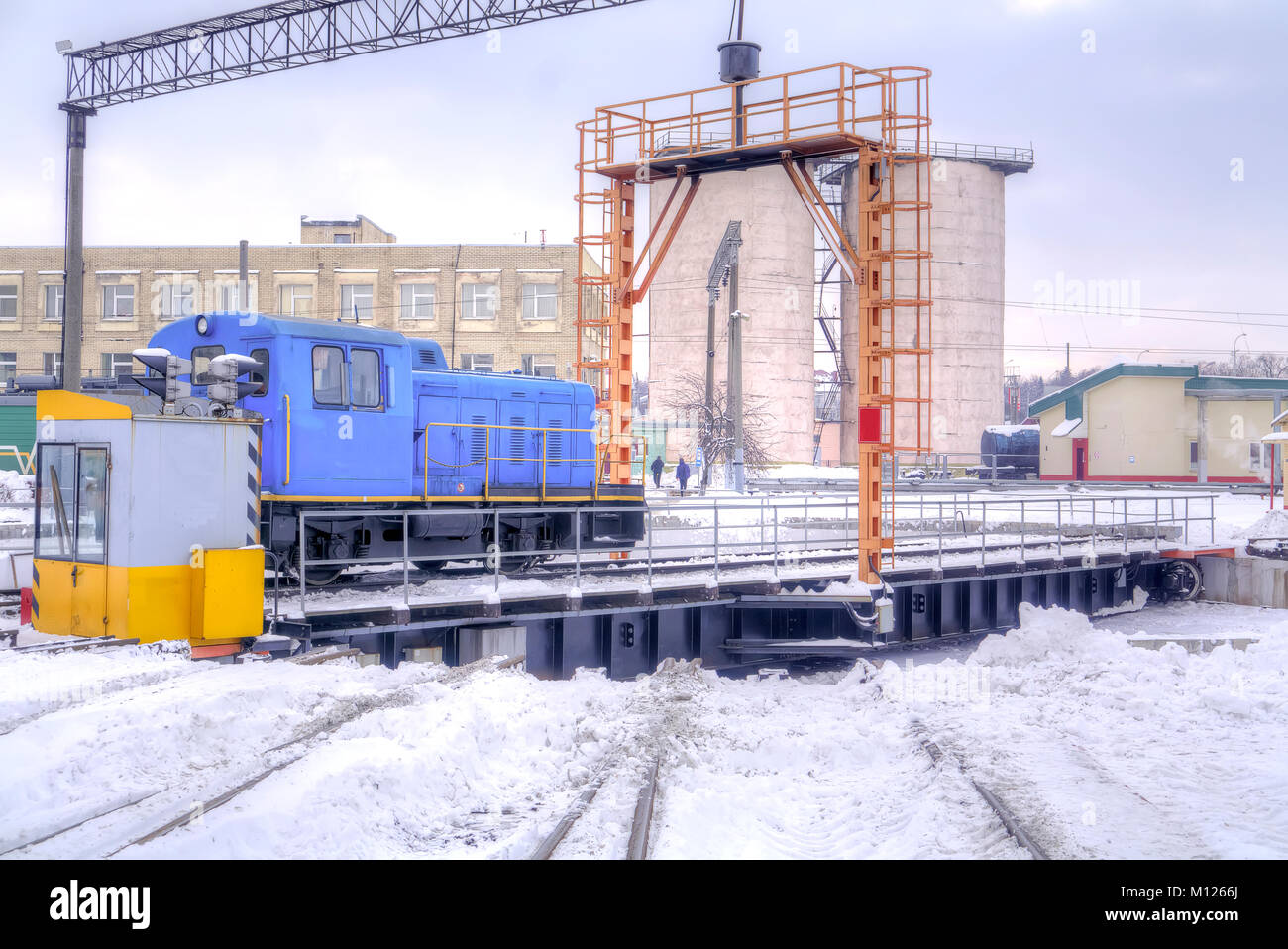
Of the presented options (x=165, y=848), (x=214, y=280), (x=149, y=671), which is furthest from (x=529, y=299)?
(x=165, y=848)

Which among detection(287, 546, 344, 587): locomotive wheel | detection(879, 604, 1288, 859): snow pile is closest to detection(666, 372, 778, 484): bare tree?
detection(879, 604, 1288, 859): snow pile

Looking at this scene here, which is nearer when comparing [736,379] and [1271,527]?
[1271,527]

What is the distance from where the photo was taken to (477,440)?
14305 millimetres

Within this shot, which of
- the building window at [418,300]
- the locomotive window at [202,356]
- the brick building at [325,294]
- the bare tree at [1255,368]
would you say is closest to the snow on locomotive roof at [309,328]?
the locomotive window at [202,356]

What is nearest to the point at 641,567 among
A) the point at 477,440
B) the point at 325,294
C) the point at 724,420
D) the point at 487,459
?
the point at 477,440

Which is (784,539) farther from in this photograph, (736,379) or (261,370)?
(261,370)

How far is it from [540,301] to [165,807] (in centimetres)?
3810

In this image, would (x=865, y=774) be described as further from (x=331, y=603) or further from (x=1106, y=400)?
(x=1106, y=400)

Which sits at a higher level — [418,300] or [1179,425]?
[418,300]

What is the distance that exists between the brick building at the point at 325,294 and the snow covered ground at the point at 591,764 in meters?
33.4

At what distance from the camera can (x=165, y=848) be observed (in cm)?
507

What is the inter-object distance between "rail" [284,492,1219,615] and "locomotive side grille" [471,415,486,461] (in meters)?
0.97

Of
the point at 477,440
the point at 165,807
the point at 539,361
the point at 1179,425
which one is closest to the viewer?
the point at 165,807
